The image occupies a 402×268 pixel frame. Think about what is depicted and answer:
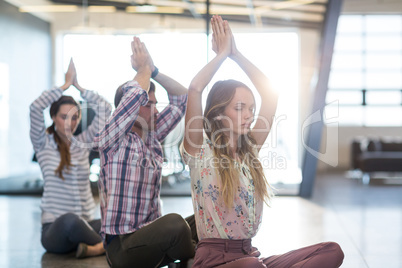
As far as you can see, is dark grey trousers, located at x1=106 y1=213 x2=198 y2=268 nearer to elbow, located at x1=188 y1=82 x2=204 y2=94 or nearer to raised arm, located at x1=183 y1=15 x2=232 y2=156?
raised arm, located at x1=183 y1=15 x2=232 y2=156

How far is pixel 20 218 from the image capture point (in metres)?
3.87

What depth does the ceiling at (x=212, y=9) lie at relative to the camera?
5.04 meters

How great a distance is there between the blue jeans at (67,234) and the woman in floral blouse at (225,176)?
3.15 ft

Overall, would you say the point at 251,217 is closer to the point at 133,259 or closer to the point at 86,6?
the point at 133,259

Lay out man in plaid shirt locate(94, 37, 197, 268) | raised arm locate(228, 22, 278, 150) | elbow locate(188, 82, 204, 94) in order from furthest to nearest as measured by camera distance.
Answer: man in plaid shirt locate(94, 37, 197, 268)
raised arm locate(228, 22, 278, 150)
elbow locate(188, 82, 204, 94)

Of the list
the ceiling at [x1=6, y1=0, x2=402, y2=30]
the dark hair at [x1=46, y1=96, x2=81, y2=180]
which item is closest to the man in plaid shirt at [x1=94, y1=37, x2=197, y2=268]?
the dark hair at [x1=46, y1=96, x2=81, y2=180]

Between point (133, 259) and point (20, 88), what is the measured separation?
379 cm

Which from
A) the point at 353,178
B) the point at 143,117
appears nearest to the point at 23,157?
the point at 143,117

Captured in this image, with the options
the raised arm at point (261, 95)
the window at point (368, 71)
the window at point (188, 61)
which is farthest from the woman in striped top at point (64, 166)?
the window at point (368, 71)

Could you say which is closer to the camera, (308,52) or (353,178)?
(308,52)

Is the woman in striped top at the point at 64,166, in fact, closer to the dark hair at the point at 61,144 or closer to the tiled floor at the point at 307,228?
the dark hair at the point at 61,144

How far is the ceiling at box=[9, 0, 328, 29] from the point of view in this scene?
5.04m

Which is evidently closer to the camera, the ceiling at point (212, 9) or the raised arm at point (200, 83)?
the raised arm at point (200, 83)

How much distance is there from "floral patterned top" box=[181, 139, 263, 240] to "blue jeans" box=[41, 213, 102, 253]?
0.97 m
